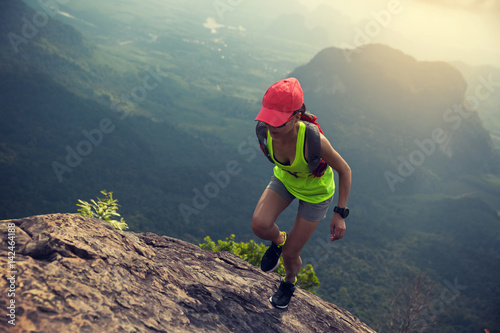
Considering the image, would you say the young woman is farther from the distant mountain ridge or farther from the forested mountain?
the distant mountain ridge

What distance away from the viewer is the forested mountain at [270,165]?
8556cm

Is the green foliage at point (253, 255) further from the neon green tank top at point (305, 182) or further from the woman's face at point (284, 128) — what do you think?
the woman's face at point (284, 128)

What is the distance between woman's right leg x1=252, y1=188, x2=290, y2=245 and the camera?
16.2 feet

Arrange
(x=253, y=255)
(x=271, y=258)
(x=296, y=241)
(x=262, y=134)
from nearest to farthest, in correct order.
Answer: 1. (x=262, y=134)
2. (x=296, y=241)
3. (x=271, y=258)
4. (x=253, y=255)

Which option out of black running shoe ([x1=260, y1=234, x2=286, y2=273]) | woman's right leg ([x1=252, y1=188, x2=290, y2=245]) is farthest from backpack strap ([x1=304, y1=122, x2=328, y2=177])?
black running shoe ([x1=260, y1=234, x2=286, y2=273])

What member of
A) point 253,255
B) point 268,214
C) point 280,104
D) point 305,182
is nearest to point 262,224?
point 268,214

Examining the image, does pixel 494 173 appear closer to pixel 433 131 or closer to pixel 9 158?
pixel 433 131

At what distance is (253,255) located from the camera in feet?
54.9

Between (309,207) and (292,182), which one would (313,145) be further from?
(309,207)

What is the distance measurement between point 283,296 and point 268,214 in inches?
58.5

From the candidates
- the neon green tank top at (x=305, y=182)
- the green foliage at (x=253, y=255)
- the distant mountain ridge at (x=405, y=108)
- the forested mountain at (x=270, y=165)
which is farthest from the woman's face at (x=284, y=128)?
the distant mountain ridge at (x=405, y=108)

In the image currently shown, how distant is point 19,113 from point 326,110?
398 feet

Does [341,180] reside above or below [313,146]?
below

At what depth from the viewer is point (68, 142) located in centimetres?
12244
